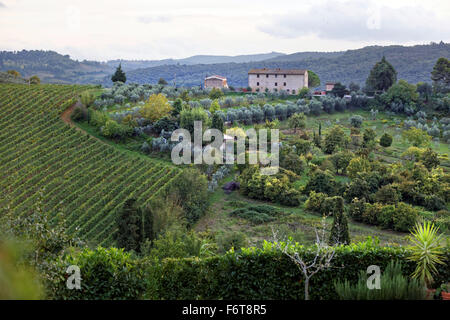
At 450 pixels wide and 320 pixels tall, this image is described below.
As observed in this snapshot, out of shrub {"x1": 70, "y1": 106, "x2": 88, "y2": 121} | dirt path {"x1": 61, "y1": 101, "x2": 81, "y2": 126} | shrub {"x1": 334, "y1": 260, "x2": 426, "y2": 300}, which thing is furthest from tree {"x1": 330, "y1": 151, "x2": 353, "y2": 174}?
shrub {"x1": 334, "y1": 260, "x2": 426, "y2": 300}

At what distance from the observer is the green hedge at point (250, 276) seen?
8.92 meters

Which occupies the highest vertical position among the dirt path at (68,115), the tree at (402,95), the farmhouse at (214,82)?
the farmhouse at (214,82)

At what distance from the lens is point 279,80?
197 ft

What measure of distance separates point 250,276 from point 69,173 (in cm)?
1967

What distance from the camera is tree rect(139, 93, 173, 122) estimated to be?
113ft

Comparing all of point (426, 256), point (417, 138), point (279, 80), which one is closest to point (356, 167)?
point (417, 138)

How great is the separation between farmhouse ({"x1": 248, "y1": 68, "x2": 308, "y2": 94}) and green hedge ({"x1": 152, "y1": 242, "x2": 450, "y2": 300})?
5056 centimetres

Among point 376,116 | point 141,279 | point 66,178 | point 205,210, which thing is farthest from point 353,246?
point 376,116

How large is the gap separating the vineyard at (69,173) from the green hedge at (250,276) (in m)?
10.6

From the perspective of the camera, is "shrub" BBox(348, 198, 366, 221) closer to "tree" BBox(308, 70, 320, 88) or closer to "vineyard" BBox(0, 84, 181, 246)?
"vineyard" BBox(0, 84, 181, 246)

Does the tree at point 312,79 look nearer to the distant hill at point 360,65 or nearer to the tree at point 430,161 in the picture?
the distant hill at point 360,65

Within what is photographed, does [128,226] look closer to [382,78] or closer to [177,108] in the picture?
[177,108]

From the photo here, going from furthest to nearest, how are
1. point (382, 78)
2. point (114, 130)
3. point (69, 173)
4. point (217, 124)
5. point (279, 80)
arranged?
1. point (279, 80)
2. point (382, 78)
3. point (217, 124)
4. point (114, 130)
5. point (69, 173)

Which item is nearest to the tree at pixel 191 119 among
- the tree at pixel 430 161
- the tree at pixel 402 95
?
the tree at pixel 430 161
